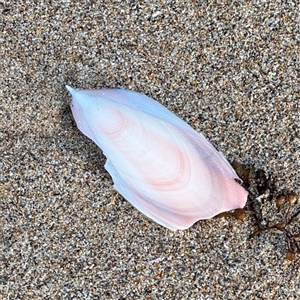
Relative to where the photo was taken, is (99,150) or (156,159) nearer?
(156,159)

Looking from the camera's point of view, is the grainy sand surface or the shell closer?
the shell

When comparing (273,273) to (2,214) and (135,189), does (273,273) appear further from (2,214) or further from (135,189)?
(2,214)

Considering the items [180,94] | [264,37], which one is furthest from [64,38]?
[264,37]

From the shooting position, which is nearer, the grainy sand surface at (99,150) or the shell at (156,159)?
the shell at (156,159)
